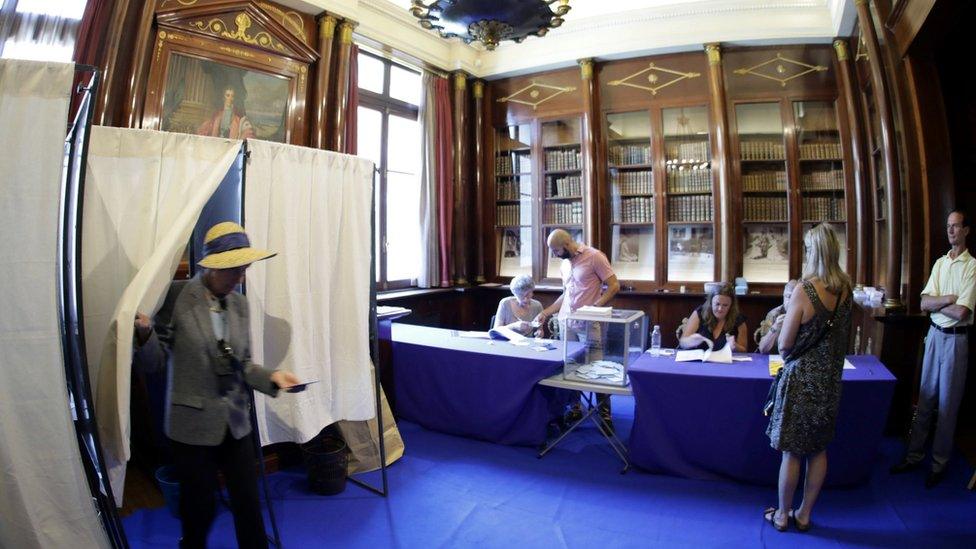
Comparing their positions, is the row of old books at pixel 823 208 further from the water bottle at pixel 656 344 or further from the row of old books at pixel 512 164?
the row of old books at pixel 512 164

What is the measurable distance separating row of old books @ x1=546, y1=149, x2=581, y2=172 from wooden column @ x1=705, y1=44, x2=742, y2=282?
60.5 inches

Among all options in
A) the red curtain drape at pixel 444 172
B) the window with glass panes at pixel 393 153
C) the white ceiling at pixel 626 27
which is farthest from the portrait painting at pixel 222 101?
the red curtain drape at pixel 444 172

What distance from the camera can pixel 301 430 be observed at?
2785 millimetres

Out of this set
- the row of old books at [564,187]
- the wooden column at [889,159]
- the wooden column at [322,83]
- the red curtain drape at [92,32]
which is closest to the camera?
the red curtain drape at [92,32]

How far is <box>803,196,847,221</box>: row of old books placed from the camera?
5438 millimetres

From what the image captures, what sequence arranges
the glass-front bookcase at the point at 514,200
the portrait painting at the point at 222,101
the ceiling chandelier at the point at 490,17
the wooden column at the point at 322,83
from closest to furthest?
the ceiling chandelier at the point at 490,17, the portrait painting at the point at 222,101, the wooden column at the point at 322,83, the glass-front bookcase at the point at 514,200

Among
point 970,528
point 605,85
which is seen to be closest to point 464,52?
point 605,85

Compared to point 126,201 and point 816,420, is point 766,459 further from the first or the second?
point 126,201

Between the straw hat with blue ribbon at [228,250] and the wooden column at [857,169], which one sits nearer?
the straw hat with blue ribbon at [228,250]

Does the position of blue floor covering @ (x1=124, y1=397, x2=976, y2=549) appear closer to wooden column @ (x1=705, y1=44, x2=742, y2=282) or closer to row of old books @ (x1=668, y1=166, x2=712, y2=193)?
wooden column @ (x1=705, y1=44, x2=742, y2=282)

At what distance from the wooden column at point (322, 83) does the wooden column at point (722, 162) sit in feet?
12.7

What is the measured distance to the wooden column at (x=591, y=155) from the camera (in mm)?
6125

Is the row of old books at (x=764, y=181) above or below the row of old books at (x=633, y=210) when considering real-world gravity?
above

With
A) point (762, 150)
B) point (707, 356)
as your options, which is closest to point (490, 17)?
point (707, 356)
